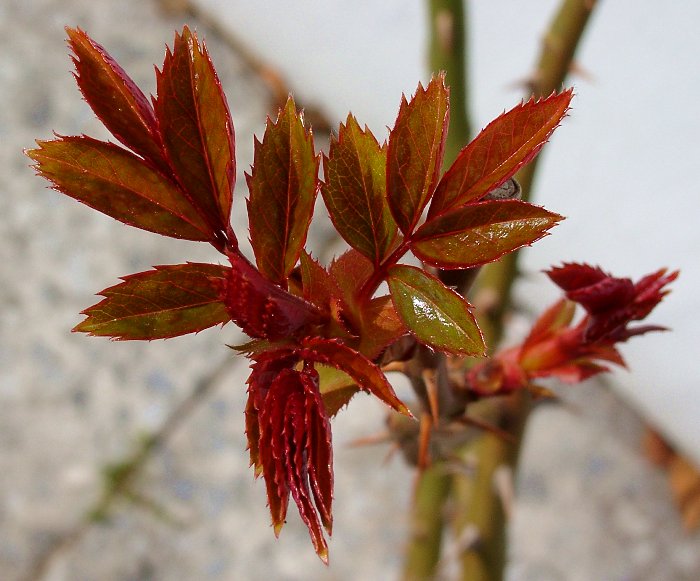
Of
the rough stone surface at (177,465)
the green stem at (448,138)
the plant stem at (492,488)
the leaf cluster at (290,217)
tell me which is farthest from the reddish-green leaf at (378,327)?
the rough stone surface at (177,465)

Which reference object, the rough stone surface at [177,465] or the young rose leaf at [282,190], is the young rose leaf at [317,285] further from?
the rough stone surface at [177,465]

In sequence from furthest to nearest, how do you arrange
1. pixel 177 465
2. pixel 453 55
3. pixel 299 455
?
1. pixel 177 465
2. pixel 453 55
3. pixel 299 455

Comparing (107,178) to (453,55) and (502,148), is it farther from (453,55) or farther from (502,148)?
(453,55)

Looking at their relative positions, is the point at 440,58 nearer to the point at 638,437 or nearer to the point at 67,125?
the point at 638,437

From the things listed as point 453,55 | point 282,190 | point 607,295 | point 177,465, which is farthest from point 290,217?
point 177,465

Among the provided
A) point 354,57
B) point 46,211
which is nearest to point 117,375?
point 46,211

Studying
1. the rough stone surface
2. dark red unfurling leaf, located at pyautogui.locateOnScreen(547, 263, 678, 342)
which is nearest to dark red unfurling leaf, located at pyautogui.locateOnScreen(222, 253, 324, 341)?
dark red unfurling leaf, located at pyautogui.locateOnScreen(547, 263, 678, 342)
